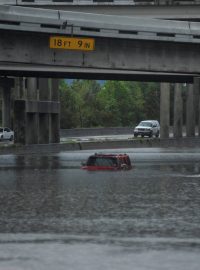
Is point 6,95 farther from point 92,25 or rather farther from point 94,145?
point 92,25

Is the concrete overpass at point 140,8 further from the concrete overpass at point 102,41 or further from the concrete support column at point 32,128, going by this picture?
the concrete overpass at point 102,41

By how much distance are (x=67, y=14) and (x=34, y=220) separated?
23.6 m

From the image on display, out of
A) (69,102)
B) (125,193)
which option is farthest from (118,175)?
(69,102)

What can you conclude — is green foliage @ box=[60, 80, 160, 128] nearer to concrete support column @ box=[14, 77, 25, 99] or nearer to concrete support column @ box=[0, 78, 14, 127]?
concrete support column @ box=[14, 77, 25, 99]

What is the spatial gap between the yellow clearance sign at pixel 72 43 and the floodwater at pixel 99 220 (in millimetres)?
6674

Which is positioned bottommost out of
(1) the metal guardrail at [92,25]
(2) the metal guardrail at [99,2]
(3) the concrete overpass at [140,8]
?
(1) the metal guardrail at [92,25]

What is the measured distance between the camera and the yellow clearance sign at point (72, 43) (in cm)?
4650

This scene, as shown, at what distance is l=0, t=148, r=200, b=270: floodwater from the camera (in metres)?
17.9

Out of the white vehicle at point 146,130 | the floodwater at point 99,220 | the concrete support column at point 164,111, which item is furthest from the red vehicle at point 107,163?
the white vehicle at point 146,130

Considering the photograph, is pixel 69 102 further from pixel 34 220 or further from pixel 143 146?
pixel 34 220

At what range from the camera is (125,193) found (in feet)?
117

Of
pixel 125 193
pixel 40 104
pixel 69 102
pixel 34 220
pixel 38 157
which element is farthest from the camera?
pixel 69 102

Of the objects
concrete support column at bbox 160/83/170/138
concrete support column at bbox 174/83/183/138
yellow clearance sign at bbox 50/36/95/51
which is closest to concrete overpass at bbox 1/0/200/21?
concrete support column at bbox 160/83/170/138

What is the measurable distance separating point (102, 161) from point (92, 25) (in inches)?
341
